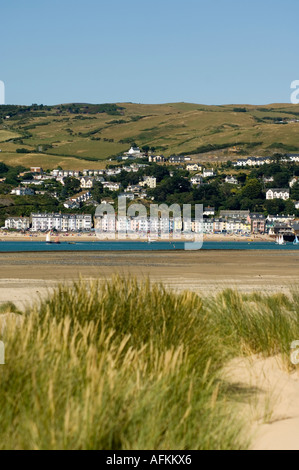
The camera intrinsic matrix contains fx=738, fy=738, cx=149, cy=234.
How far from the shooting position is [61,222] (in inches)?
6383

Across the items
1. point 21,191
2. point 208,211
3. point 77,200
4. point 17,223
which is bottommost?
point 17,223

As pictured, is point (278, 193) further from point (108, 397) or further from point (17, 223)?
point (108, 397)

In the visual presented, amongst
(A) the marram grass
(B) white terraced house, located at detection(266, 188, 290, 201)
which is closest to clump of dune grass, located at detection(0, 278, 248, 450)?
(A) the marram grass

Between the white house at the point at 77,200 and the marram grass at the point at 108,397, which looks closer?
the marram grass at the point at 108,397

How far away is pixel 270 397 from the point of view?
7797mm

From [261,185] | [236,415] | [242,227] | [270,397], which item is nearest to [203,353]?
[270,397]

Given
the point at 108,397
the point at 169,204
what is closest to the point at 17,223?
the point at 169,204

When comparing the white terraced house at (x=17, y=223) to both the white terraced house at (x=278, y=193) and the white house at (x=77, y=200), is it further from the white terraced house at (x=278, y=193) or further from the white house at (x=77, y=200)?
the white terraced house at (x=278, y=193)

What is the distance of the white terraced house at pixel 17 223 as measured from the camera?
152000 mm

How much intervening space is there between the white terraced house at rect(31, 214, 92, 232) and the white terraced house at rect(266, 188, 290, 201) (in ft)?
169

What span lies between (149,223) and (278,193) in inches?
2141

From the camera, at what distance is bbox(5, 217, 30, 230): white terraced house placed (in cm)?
15200

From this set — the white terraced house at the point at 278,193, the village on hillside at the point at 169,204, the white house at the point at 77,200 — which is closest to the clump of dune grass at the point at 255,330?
the village on hillside at the point at 169,204

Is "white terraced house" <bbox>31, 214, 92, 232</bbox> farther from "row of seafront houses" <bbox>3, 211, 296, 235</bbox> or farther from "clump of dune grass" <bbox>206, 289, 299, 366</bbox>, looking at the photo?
"clump of dune grass" <bbox>206, 289, 299, 366</bbox>
